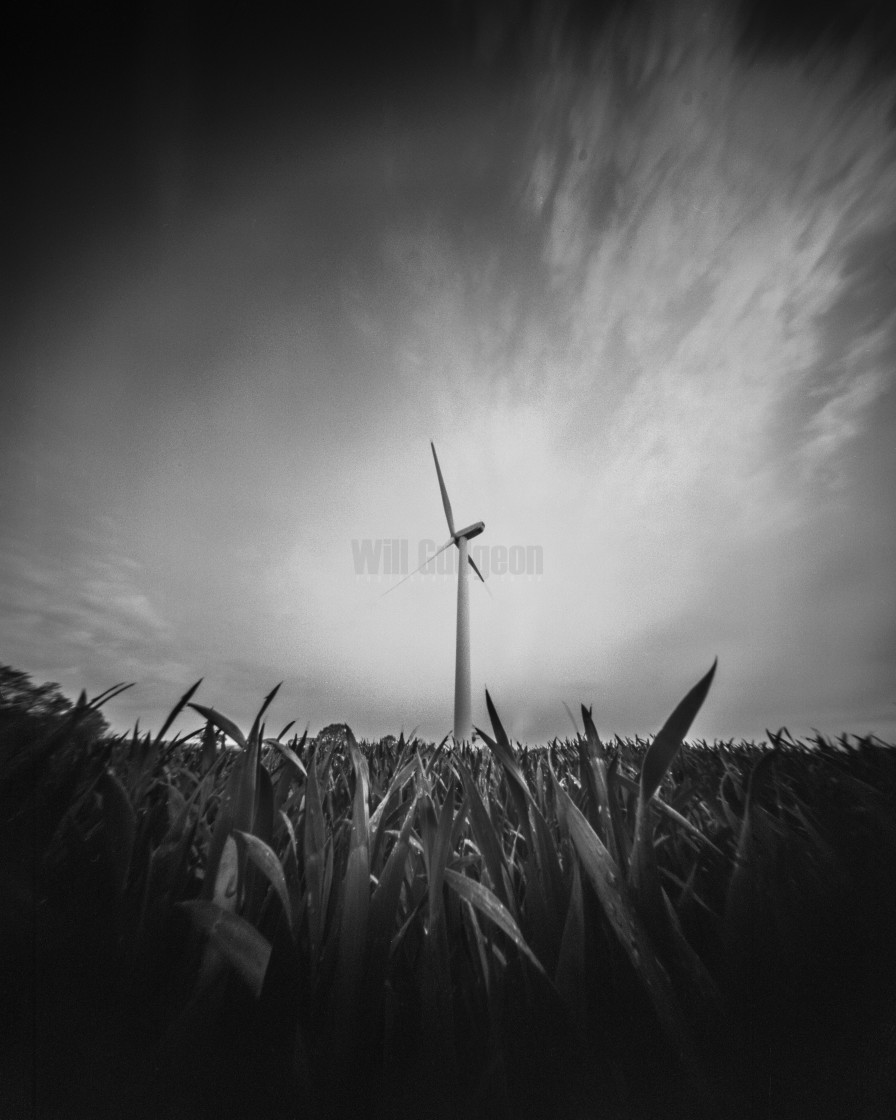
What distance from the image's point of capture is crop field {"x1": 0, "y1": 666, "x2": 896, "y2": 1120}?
531 millimetres

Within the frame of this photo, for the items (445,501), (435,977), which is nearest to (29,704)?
(435,977)

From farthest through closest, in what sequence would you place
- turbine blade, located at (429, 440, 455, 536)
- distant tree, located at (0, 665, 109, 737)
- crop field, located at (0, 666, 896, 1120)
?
turbine blade, located at (429, 440, 455, 536) < distant tree, located at (0, 665, 109, 737) < crop field, located at (0, 666, 896, 1120)

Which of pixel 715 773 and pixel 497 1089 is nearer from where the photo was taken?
pixel 497 1089

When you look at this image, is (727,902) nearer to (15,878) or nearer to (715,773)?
(15,878)

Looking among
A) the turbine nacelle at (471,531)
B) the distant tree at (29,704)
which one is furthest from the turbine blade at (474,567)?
the distant tree at (29,704)

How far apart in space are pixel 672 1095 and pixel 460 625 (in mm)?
11791

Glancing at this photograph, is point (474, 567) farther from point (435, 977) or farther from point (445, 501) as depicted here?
point (435, 977)

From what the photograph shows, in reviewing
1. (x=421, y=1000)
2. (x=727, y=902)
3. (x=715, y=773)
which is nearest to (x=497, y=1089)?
(x=421, y=1000)

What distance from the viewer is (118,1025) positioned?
0.57 m

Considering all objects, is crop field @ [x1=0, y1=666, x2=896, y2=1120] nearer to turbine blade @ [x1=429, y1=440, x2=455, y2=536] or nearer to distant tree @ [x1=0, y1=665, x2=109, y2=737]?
distant tree @ [x1=0, y1=665, x2=109, y2=737]

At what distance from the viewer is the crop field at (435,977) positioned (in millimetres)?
531

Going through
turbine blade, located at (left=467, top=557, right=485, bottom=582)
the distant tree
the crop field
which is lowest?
the crop field

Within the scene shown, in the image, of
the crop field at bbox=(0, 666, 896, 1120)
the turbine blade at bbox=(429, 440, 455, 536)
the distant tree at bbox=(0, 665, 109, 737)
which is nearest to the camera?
the crop field at bbox=(0, 666, 896, 1120)

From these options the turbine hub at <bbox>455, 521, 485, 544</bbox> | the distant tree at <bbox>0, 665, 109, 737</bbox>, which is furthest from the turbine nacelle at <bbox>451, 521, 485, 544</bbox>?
the distant tree at <bbox>0, 665, 109, 737</bbox>
